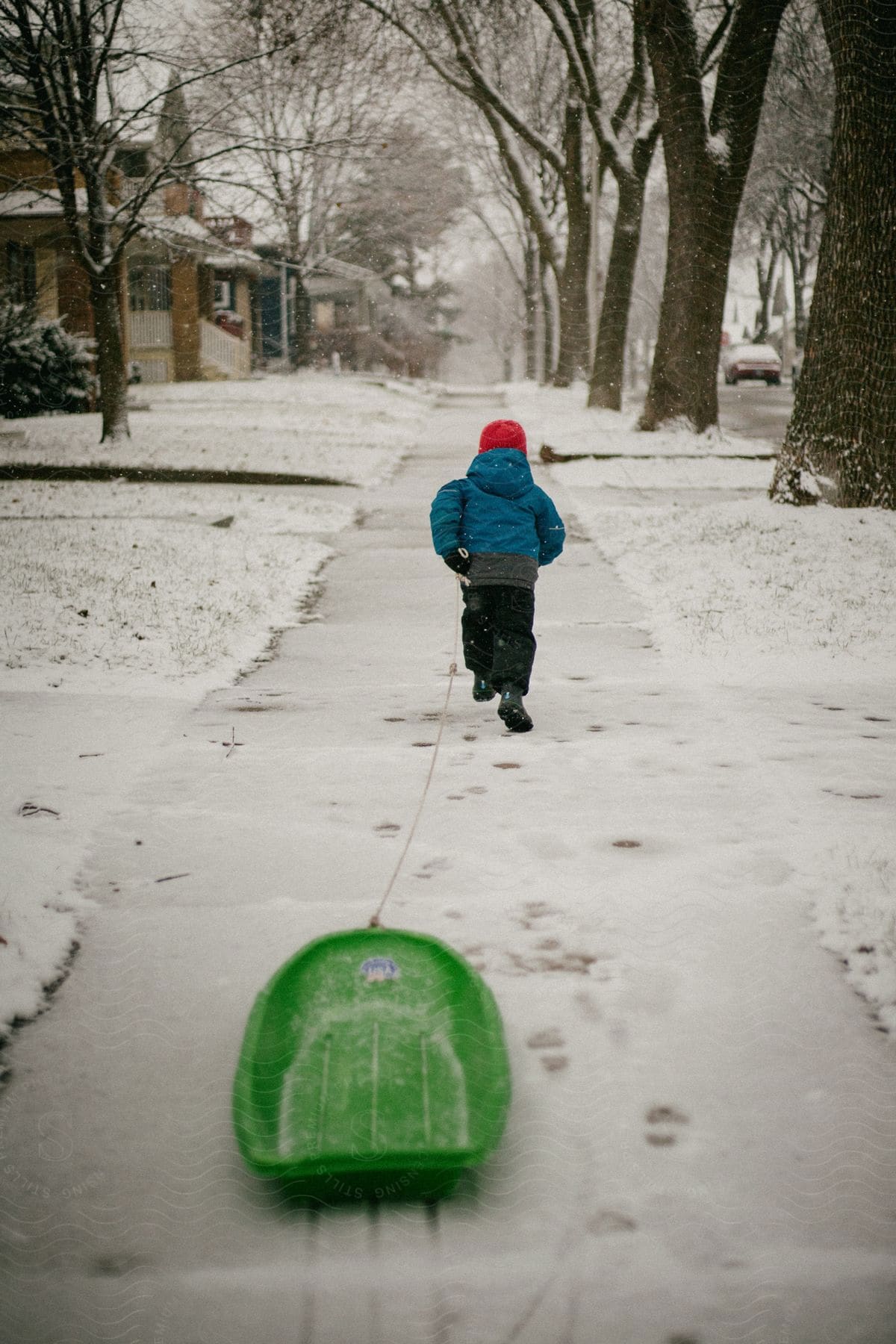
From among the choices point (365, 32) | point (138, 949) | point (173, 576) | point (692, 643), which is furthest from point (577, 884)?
point (365, 32)

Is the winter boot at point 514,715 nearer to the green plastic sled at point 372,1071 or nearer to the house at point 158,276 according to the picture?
the green plastic sled at point 372,1071

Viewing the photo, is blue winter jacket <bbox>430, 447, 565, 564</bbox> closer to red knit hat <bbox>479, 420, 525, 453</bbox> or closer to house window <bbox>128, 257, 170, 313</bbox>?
red knit hat <bbox>479, 420, 525, 453</bbox>

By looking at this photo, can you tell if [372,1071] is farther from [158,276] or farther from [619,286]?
[158,276]

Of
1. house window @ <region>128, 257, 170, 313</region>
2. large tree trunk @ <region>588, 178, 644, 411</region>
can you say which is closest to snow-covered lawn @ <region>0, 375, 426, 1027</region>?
large tree trunk @ <region>588, 178, 644, 411</region>

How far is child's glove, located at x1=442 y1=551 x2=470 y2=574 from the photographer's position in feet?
17.7

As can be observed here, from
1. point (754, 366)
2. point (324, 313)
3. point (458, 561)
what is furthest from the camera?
point (324, 313)

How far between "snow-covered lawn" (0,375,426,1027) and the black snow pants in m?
1.59

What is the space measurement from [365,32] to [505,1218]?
20467 millimetres

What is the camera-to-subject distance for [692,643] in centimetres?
694

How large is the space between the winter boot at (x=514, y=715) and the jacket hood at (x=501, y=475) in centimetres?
104

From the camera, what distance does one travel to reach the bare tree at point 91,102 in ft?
48.1

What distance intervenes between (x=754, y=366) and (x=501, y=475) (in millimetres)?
39931

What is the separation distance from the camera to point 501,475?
5.53 metres

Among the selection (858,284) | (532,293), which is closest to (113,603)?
(858,284)
